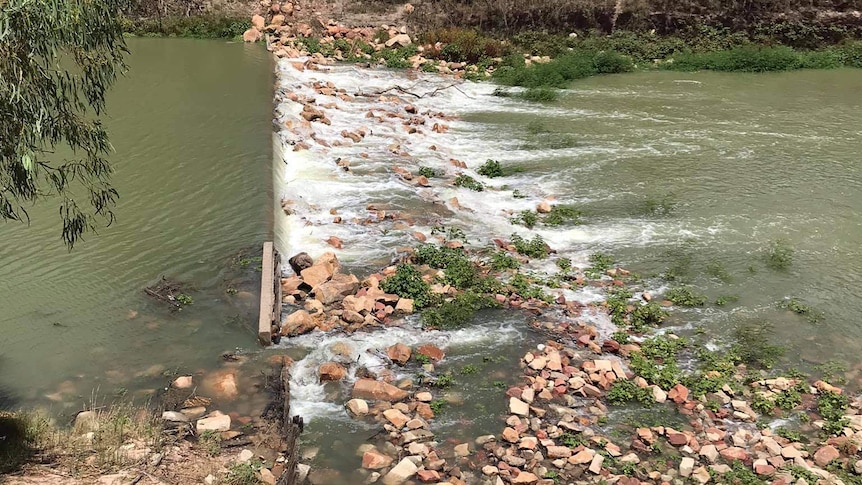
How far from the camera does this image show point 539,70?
21.7 meters

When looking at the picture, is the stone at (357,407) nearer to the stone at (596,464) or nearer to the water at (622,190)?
the water at (622,190)

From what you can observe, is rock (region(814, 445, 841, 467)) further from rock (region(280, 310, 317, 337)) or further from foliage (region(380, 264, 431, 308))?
rock (region(280, 310, 317, 337))

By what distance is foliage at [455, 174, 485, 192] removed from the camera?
45.2ft

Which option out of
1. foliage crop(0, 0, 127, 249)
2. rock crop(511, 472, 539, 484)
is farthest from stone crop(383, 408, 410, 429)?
foliage crop(0, 0, 127, 249)

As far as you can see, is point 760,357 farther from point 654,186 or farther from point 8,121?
point 8,121

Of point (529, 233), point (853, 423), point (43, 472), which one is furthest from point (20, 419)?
point (853, 423)

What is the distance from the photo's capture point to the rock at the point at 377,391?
7828mm

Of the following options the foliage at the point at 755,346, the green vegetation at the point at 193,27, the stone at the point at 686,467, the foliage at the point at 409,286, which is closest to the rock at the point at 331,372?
the foliage at the point at 409,286

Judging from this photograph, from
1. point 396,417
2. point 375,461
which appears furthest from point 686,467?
point 375,461

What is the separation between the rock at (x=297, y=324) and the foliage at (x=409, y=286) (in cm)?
128

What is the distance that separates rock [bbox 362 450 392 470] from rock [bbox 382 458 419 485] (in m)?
0.14

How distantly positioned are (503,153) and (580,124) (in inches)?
121

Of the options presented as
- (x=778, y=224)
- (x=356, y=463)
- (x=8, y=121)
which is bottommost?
(x=356, y=463)

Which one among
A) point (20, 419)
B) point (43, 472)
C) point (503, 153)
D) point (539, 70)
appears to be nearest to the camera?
point (43, 472)
